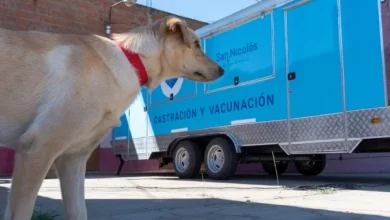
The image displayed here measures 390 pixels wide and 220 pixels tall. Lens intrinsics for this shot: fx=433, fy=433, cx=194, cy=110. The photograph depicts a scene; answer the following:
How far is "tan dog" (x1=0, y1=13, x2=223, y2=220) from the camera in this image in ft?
8.00

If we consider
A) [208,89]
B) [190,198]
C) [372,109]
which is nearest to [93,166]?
[208,89]

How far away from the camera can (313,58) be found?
6930 millimetres

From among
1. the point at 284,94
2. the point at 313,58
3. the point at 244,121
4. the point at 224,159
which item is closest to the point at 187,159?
the point at 224,159

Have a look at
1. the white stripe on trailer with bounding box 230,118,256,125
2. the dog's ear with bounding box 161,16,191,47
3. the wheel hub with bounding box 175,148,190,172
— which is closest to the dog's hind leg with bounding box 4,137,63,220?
the dog's ear with bounding box 161,16,191,47

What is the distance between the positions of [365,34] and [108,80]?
474 cm

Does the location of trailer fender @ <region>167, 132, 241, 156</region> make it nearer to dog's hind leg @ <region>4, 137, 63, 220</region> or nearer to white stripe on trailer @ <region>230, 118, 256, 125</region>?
white stripe on trailer @ <region>230, 118, 256, 125</region>

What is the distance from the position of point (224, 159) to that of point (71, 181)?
5.50 metres

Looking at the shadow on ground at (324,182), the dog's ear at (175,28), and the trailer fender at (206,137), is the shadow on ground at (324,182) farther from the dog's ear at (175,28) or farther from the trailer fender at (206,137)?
the dog's ear at (175,28)

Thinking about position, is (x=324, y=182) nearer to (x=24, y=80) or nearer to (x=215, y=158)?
(x=215, y=158)

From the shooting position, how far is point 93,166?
13383 millimetres

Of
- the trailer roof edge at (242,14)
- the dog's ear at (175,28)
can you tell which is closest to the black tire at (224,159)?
the trailer roof edge at (242,14)

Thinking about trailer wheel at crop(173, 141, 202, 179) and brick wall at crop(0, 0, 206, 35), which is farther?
brick wall at crop(0, 0, 206, 35)

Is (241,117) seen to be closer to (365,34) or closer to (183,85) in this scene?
(183,85)

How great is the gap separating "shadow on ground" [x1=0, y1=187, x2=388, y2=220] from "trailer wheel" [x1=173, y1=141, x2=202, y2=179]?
3743 millimetres
